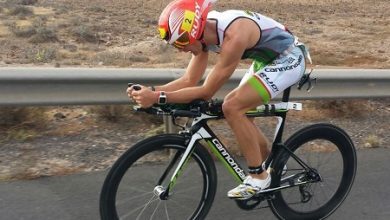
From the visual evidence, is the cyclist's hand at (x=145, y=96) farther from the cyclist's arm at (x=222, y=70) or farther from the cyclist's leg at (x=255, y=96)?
the cyclist's leg at (x=255, y=96)

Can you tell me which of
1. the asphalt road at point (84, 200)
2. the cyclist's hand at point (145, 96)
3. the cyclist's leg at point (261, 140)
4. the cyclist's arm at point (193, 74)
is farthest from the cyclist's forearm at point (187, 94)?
the asphalt road at point (84, 200)

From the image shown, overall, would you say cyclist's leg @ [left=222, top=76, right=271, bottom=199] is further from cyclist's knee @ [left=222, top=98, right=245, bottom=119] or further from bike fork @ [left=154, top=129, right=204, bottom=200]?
bike fork @ [left=154, top=129, right=204, bottom=200]

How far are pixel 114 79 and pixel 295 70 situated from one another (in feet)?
6.81

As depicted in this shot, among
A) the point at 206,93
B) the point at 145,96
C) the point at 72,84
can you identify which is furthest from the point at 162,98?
the point at 72,84

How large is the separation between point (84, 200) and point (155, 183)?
88 cm

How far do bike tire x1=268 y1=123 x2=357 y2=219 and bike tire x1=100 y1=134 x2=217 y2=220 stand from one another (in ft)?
1.91

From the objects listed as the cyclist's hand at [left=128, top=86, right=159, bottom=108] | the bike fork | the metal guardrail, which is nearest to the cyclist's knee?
the bike fork

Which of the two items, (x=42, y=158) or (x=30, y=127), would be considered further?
(x=30, y=127)

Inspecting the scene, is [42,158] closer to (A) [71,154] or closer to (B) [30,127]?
(A) [71,154]

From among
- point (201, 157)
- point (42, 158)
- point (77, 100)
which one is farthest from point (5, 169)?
Result: point (201, 157)

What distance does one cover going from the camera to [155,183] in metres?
4.00

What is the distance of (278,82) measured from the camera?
4027mm

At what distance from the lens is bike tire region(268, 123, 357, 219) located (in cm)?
428

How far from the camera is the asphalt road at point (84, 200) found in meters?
4.35
